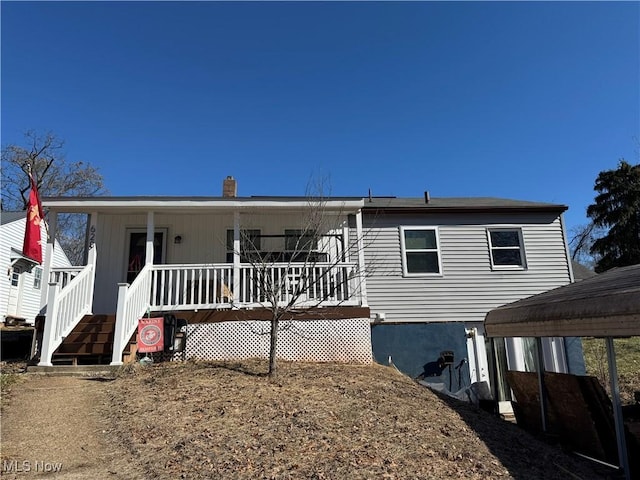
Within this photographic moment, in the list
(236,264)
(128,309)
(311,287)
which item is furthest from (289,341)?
(128,309)

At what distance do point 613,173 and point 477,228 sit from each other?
55.4 feet

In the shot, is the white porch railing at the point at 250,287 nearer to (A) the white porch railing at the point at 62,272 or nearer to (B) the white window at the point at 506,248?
(A) the white porch railing at the point at 62,272

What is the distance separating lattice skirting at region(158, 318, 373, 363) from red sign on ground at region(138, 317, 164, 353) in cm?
83

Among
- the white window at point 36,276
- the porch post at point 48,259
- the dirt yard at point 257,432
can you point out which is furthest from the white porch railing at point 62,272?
the white window at point 36,276

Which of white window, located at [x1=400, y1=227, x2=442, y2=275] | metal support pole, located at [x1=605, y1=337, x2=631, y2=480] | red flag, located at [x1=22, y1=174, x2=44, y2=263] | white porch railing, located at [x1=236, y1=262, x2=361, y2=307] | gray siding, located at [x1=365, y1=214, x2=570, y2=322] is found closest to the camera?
metal support pole, located at [x1=605, y1=337, x2=631, y2=480]

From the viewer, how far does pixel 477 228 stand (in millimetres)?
12875

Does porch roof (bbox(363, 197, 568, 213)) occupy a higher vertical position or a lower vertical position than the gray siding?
higher

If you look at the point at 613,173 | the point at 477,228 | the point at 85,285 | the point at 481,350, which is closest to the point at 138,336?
the point at 85,285

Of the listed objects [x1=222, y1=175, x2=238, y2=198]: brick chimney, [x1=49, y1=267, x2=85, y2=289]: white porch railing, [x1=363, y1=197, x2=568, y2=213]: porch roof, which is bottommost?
[x1=49, y1=267, x2=85, y2=289]: white porch railing


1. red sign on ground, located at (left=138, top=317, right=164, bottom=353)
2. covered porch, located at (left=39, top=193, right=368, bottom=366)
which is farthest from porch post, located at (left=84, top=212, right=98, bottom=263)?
red sign on ground, located at (left=138, top=317, right=164, bottom=353)

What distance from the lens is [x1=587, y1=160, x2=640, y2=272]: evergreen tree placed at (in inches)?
920

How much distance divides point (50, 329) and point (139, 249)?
3992 millimetres

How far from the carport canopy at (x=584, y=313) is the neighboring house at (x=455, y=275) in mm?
3653

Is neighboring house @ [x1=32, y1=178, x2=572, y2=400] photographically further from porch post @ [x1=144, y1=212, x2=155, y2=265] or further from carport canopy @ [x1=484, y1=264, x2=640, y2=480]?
carport canopy @ [x1=484, y1=264, x2=640, y2=480]
